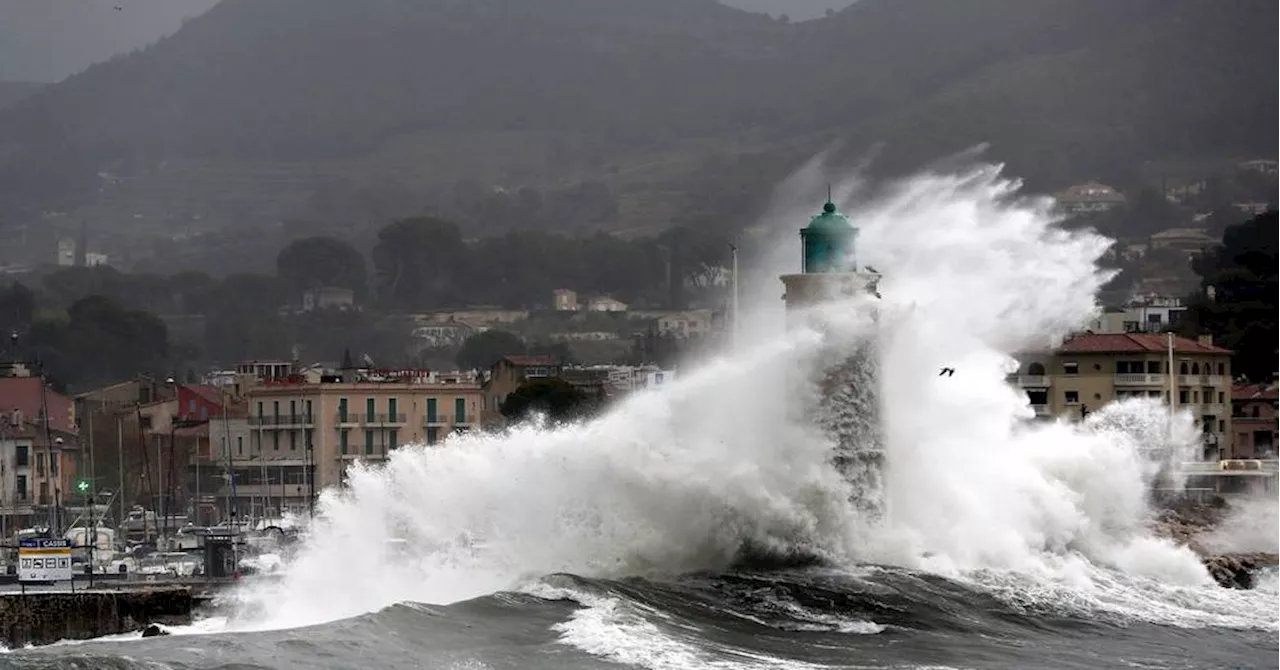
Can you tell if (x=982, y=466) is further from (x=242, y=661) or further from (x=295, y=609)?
(x=242, y=661)

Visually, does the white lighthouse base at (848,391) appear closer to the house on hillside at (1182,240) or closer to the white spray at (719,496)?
the white spray at (719,496)

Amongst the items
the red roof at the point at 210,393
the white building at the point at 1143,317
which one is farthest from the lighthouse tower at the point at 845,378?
the red roof at the point at 210,393

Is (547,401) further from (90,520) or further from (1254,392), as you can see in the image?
(1254,392)

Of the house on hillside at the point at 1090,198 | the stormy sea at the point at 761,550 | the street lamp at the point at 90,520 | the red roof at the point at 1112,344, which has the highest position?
the house on hillside at the point at 1090,198

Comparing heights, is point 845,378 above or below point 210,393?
above

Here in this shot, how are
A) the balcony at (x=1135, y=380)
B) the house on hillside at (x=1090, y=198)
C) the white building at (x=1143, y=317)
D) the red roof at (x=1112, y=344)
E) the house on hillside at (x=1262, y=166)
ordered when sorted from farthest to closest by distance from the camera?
the house on hillside at (x=1262, y=166) < the house on hillside at (x=1090, y=198) < the white building at (x=1143, y=317) < the red roof at (x=1112, y=344) < the balcony at (x=1135, y=380)

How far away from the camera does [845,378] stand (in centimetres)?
4281

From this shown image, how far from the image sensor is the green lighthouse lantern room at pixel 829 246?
44.2 metres

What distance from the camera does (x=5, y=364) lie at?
325ft

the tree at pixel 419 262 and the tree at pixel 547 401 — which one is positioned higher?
the tree at pixel 419 262

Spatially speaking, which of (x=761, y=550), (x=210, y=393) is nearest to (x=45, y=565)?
(x=761, y=550)

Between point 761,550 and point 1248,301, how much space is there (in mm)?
62376

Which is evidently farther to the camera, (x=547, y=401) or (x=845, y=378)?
(x=547, y=401)

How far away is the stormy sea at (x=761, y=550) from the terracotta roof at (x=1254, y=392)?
3307 cm
